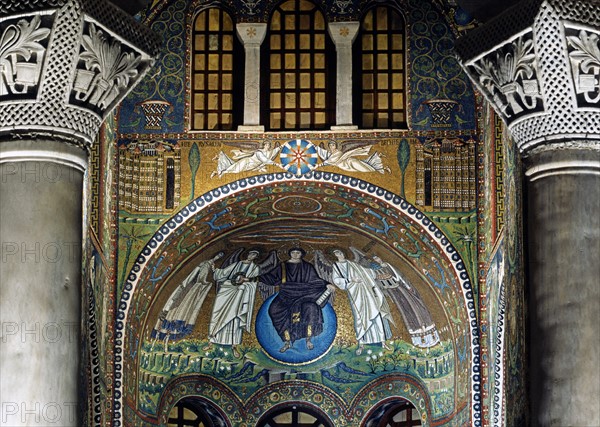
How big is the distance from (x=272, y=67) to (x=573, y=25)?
556cm

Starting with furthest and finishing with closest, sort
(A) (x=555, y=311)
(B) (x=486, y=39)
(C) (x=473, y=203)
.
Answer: (C) (x=473, y=203) < (B) (x=486, y=39) < (A) (x=555, y=311)

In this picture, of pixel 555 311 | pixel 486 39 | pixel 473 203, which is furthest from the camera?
pixel 473 203

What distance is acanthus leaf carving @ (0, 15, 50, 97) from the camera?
13523 millimetres

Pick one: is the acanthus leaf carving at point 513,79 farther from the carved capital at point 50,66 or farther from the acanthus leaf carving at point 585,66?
the carved capital at point 50,66

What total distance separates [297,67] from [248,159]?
4.21 feet

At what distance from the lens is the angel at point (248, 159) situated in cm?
1792

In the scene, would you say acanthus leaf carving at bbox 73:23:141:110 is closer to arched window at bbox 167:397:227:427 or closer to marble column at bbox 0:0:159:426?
marble column at bbox 0:0:159:426

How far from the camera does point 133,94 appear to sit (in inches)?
712

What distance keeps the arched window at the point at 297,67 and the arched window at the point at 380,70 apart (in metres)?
0.32

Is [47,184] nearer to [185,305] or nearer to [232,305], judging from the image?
[185,305]

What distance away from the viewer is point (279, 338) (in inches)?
768

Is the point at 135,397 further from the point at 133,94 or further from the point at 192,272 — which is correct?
the point at 133,94

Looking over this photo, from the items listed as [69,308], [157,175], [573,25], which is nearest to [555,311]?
[573,25]

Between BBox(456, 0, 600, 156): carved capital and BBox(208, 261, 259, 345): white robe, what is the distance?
5.88 metres
